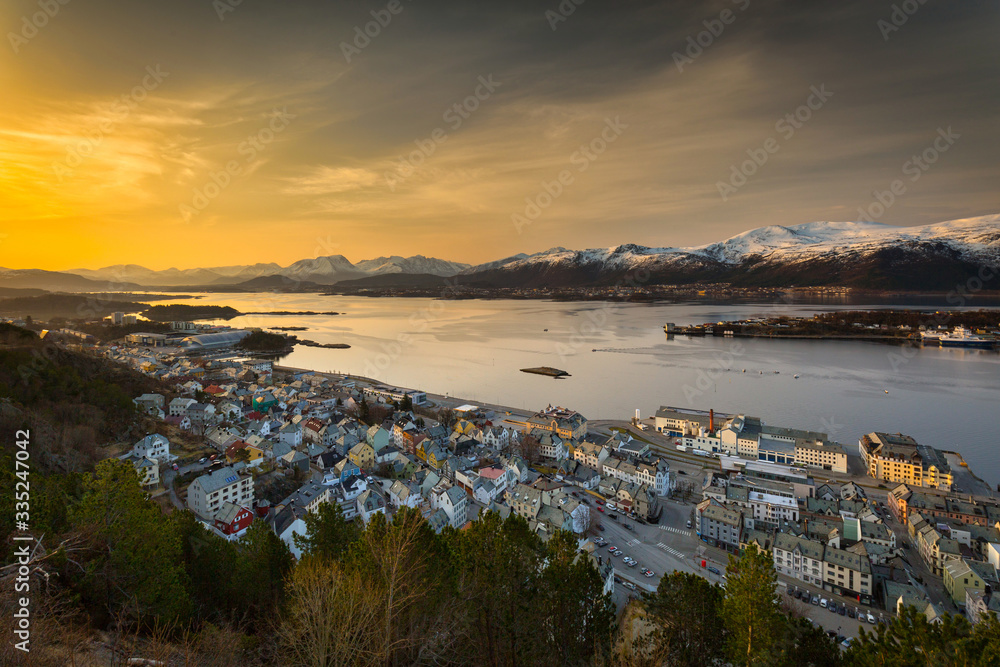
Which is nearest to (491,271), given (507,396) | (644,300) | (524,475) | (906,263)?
(644,300)

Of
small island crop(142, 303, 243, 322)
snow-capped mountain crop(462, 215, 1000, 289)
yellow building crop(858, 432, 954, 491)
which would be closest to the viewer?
yellow building crop(858, 432, 954, 491)

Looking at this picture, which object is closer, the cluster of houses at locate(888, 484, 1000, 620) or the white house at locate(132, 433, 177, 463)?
the cluster of houses at locate(888, 484, 1000, 620)

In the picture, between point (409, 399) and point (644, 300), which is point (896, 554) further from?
point (644, 300)

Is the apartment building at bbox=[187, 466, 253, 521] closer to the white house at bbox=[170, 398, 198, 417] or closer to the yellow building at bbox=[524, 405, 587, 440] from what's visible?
the white house at bbox=[170, 398, 198, 417]

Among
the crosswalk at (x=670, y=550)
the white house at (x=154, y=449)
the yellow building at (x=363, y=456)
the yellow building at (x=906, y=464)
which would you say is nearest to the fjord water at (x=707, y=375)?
the yellow building at (x=906, y=464)

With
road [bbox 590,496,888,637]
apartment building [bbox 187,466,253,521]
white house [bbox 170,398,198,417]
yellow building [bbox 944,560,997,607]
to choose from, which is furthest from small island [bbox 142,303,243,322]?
yellow building [bbox 944,560,997,607]

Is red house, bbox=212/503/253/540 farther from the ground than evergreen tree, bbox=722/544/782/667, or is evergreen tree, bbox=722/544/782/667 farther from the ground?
evergreen tree, bbox=722/544/782/667
